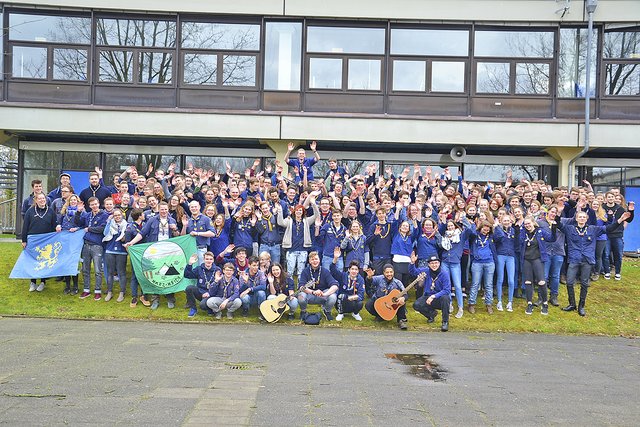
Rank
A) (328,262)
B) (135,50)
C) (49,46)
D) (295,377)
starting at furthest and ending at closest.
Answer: (135,50), (49,46), (328,262), (295,377)

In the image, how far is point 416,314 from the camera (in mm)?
12695

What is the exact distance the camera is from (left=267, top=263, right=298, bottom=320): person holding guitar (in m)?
11.9

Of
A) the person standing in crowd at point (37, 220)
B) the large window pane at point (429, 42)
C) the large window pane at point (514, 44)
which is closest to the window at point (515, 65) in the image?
the large window pane at point (514, 44)

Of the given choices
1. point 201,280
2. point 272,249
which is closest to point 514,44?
point 272,249

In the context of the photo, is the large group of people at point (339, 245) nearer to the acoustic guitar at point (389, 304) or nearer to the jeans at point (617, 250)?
the acoustic guitar at point (389, 304)

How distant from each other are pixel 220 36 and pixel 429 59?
7.09m

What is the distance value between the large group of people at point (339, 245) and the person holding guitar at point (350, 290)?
0.02 metres

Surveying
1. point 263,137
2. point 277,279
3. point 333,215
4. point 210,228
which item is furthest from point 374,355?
point 263,137

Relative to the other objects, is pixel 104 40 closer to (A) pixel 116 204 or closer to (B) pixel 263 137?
(B) pixel 263 137

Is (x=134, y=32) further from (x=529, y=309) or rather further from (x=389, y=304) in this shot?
(x=529, y=309)

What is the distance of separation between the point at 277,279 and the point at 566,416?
6.49m

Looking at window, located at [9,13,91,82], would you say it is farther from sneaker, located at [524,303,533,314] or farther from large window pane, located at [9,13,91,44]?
sneaker, located at [524,303,533,314]

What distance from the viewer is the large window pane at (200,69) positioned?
798 inches

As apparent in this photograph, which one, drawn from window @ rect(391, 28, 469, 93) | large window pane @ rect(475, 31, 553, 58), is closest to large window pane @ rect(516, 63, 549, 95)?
large window pane @ rect(475, 31, 553, 58)
